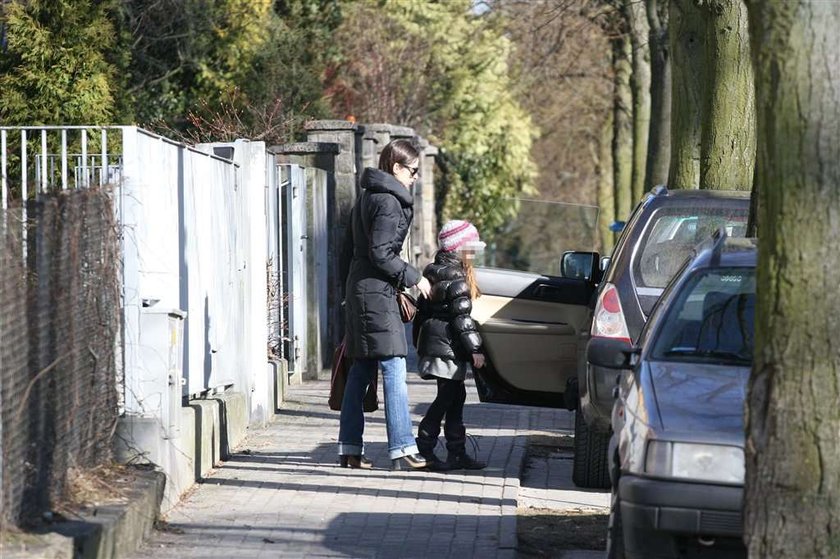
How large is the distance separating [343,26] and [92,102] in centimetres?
1220

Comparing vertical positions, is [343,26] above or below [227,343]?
above

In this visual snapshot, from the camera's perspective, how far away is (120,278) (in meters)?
7.52

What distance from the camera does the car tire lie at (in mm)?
8969

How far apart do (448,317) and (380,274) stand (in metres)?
0.55

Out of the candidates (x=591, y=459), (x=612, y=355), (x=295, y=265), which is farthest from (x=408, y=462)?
(x=295, y=265)

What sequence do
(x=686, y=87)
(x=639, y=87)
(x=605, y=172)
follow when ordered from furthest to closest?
(x=605, y=172) < (x=639, y=87) < (x=686, y=87)

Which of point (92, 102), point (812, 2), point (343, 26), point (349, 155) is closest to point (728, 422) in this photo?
point (812, 2)

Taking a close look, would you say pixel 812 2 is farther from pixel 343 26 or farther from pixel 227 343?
pixel 343 26

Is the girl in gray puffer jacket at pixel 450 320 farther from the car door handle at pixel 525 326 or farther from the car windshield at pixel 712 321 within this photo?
the car windshield at pixel 712 321

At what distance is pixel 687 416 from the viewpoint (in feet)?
19.4

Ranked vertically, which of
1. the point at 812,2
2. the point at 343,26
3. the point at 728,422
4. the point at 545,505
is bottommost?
the point at 545,505

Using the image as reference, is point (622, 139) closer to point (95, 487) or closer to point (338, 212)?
point (338, 212)

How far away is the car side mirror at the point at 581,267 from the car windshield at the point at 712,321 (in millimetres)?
2953

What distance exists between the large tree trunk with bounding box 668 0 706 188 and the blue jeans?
5.68m
